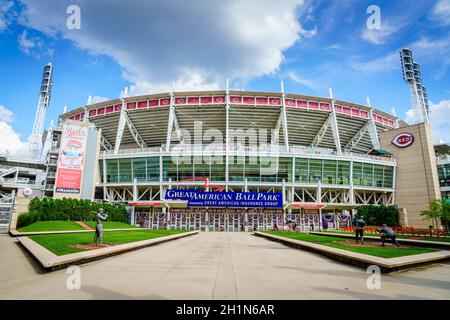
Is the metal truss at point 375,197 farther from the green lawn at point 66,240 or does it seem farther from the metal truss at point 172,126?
the green lawn at point 66,240

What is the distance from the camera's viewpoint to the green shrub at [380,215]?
3759 centimetres

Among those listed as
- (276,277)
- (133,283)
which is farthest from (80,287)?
(276,277)

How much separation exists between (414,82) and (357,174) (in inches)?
1644

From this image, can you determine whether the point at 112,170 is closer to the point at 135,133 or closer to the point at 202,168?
the point at 135,133

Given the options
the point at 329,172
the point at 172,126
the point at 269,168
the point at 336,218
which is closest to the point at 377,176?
the point at 329,172

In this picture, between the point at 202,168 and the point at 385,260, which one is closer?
the point at 385,260

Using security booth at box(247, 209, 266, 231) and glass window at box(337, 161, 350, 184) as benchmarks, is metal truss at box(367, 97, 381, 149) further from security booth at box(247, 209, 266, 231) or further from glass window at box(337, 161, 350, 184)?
security booth at box(247, 209, 266, 231)

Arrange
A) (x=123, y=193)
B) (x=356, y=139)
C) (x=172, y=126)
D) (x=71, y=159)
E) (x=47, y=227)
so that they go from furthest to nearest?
(x=356, y=139), (x=172, y=126), (x=123, y=193), (x=71, y=159), (x=47, y=227)

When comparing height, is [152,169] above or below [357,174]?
above

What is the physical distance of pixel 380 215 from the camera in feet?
124

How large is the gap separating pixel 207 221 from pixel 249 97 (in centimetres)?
2290

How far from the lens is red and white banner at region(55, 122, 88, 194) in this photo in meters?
40.9

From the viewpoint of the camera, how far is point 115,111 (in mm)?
48781
